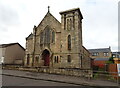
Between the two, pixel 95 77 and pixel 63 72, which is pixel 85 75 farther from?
pixel 63 72

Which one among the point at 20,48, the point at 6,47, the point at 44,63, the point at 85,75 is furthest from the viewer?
the point at 20,48

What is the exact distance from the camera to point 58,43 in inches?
905

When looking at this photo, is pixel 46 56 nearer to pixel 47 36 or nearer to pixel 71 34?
pixel 47 36

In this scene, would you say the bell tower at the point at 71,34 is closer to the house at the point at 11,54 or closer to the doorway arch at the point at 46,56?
the doorway arch at the point at 46,56

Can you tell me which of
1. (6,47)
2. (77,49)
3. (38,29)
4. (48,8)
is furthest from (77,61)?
(6,47)

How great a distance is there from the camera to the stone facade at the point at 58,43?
2150cm

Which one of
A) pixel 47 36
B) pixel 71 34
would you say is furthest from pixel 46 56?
pixel 71 34

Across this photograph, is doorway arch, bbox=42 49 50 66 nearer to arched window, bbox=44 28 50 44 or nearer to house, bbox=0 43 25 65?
arched window, bbox=44 28 50 44

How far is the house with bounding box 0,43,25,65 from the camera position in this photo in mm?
28125

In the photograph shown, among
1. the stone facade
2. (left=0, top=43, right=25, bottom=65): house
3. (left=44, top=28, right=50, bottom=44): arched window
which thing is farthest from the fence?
(left=0, top=43, right=25, bottom=65): house

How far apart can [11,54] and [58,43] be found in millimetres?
13868

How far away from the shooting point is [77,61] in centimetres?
2056

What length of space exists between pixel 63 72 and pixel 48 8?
590 inches

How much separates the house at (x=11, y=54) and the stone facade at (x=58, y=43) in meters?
6.09
